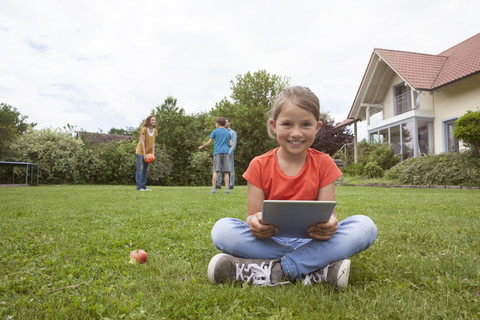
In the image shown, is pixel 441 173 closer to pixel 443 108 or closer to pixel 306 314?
pixel 443 108

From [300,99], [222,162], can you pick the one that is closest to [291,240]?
[300,99]

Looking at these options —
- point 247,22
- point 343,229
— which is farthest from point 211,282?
point 247,22

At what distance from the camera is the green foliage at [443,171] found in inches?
382

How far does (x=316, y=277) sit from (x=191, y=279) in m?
0.73

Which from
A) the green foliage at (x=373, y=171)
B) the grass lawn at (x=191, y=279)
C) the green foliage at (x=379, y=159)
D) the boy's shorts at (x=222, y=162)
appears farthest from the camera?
the green foliage at (x=379, y=159)

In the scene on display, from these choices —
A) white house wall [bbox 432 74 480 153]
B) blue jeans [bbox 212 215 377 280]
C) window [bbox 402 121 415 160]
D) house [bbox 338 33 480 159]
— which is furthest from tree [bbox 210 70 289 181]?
blue jeans [bbox 212 215 377 280]

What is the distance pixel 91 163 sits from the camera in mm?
17578

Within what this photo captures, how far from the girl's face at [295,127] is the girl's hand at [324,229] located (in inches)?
19.6

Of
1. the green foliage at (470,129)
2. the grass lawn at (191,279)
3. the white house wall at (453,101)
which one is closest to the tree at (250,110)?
the white house wall at (453,101)

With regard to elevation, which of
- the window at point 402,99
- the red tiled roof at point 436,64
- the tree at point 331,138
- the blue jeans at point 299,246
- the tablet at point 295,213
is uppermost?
the red tiled roof at point 436,64

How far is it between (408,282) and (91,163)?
1842 centimetres

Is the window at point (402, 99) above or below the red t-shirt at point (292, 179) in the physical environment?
above

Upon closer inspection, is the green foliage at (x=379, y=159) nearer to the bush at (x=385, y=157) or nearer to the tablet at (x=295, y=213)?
the bush at (x=385, y=157)

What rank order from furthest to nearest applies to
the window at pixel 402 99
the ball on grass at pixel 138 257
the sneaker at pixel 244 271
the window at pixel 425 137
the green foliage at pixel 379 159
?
the window at pixel 402 99 → the window at pixel 425 137 → the green foliage at pixel 379 159 → the ball on grass at pixel 138 257 → the sneaker at pixel 244 271
